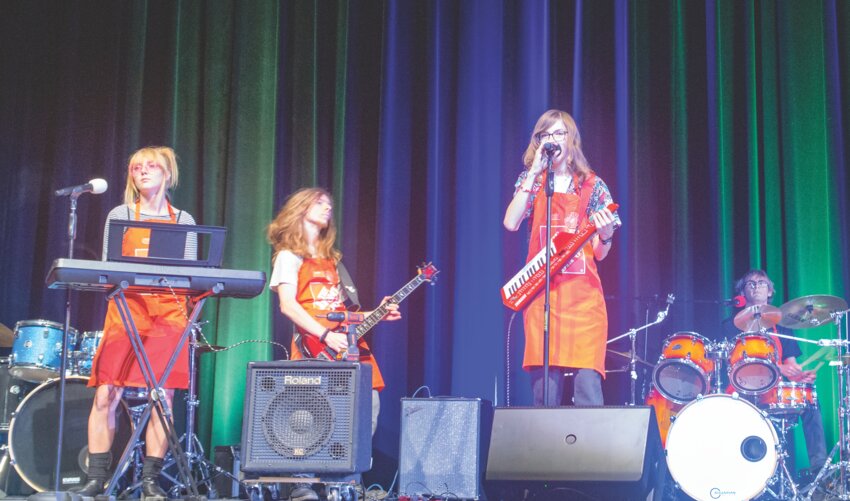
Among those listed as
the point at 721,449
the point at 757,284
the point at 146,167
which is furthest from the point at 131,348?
the point at 757,284

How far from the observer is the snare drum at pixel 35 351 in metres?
5.03

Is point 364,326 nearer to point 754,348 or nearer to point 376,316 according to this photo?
point 376,316

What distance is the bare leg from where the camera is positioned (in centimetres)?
433

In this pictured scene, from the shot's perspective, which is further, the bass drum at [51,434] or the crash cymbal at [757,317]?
the crash cymbal at [757,317]

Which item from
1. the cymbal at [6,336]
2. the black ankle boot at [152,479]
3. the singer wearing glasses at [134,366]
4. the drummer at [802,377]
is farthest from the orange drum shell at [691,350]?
the cymbal at [6,336]

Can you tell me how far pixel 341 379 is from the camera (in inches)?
150

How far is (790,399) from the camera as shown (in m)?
5.29

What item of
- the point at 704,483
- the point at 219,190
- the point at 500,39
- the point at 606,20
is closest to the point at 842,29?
the point at 606,20

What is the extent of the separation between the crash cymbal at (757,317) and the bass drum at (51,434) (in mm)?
3281

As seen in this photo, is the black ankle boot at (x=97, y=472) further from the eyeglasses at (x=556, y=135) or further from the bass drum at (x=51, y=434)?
the eyeglasses at (x=556, y=135)

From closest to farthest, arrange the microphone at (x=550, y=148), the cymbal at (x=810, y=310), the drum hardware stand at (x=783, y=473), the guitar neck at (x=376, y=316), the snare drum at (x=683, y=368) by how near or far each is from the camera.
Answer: the microphone at (x=550, y=148) → the guitar neck at (x=376, y=316) → the drum hardware stand at (x=783, y=473) → the cymbal at (x=810, y=310) → the snare drum at (x=683, y=368)

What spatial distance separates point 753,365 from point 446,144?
2.07 m

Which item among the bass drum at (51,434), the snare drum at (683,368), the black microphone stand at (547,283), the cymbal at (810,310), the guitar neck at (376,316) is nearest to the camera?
the black microphone stand at (547,283)

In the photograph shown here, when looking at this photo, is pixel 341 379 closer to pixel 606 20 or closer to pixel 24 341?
pixel 24 341
